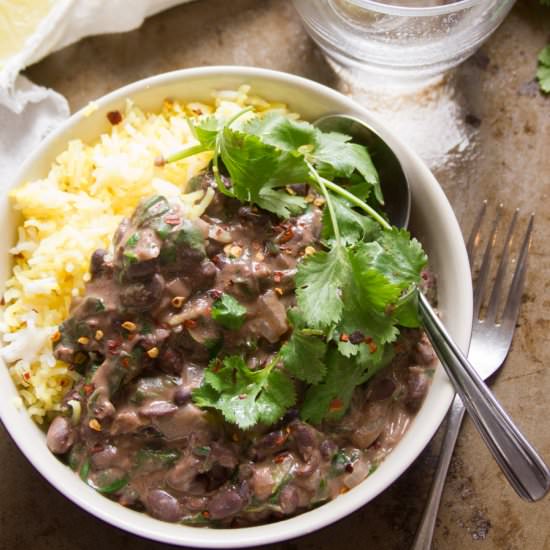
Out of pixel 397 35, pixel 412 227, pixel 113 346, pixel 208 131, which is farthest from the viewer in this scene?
pixel 397 35

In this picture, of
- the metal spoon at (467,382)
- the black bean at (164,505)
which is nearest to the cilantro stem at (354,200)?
the metal spoon at (467,382)

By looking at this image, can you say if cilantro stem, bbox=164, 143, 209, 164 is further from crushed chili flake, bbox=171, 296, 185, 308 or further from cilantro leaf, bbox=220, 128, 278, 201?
crushed chili flake, bbox=171, 296, 185, 308

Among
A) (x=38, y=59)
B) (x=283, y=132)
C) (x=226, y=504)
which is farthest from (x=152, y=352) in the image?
(x=38, y=59)

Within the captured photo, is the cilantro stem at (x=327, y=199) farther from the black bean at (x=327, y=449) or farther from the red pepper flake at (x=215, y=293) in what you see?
the black bean at (x=327, y=449)

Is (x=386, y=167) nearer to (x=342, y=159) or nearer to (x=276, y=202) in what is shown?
(x=342, y=159)

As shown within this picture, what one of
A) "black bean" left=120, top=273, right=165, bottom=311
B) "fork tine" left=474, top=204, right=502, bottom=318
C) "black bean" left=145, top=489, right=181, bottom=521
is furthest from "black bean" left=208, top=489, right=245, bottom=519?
"fork tine" left=474, top=204, right=502, bottom=318
